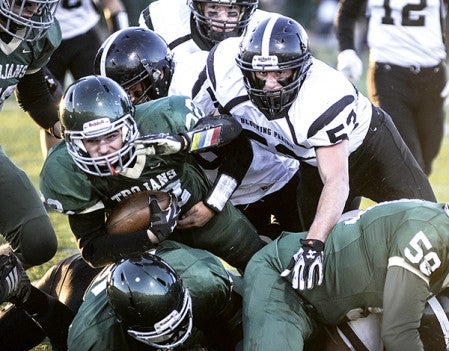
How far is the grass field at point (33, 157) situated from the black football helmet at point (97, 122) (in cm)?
169

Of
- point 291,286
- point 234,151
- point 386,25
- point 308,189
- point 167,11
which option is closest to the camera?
point 291,286

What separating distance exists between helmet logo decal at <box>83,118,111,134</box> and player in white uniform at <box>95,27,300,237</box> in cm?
58

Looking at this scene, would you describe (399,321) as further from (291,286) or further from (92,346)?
(92,346)

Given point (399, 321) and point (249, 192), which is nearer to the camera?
point (399, 321)

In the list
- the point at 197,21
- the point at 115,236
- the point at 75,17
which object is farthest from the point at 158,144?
the point at 75,17

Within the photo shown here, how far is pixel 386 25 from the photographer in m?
6.15

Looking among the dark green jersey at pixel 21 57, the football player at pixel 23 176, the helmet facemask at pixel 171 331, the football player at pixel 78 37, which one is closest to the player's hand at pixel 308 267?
the helmet facemask at pixel 171 331

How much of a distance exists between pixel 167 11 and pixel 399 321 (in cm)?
225

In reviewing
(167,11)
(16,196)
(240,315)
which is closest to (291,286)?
(240,315)

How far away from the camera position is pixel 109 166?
3811 millimetres

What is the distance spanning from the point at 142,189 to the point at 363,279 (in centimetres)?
94

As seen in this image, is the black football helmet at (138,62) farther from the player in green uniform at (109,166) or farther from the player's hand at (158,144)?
the player's hand at (158,144)

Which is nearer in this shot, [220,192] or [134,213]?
[134,213]

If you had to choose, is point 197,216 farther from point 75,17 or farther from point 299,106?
point 75,17
